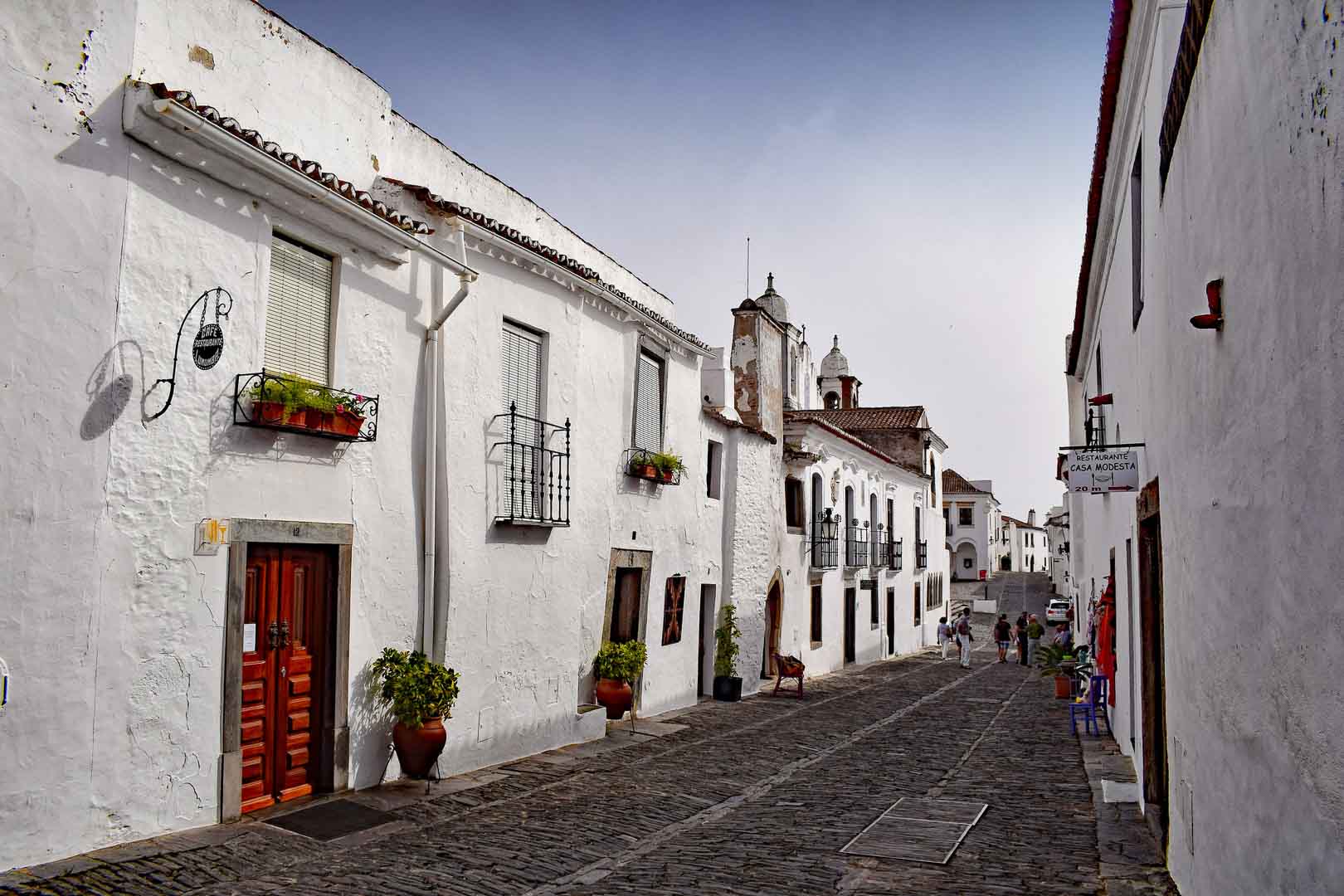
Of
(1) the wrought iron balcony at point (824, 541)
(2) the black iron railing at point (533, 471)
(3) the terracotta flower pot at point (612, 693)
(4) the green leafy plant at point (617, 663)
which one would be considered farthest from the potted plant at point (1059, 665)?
(2) the black iron railing at point (533, 471)

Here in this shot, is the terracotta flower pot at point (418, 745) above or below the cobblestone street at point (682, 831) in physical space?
above

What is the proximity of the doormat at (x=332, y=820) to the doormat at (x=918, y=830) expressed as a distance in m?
3.63

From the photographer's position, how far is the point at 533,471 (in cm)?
1104

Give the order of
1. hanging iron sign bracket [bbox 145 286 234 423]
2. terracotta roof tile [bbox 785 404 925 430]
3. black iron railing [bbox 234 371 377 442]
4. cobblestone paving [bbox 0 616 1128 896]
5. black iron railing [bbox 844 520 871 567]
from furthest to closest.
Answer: terracotta roof tile [bbox 785 404 925 430]
black iron railing [bbox 844 520 871 567]
black iron railing [bbox 234 371 377 442]
hanging iron sign bracket [bbox 145 286 234 423]
cobblestone paving [bbox 0 616 1128 896]

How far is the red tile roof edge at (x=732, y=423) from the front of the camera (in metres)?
17.0

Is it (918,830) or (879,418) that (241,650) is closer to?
(918,830)

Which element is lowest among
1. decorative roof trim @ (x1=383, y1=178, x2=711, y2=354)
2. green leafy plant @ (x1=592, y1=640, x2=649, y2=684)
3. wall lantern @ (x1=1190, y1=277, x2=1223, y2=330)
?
green leafy plant @ (x1=592, y1=640, x2=649, y2=684)

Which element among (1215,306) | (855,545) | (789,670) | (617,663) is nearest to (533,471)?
(617,663)

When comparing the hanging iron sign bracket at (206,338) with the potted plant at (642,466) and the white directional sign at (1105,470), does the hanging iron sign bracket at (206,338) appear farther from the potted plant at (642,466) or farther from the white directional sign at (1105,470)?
the potted plant at (642,466)

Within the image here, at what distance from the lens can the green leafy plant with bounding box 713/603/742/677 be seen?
1741 cm

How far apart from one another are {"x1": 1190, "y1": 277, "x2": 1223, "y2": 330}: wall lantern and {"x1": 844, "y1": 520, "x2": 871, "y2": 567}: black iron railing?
21.2 m

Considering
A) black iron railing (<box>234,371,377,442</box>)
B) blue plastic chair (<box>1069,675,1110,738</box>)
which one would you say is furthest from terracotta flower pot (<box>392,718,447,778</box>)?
blue plastic chair (<box>1069,675,1110,738</box>)

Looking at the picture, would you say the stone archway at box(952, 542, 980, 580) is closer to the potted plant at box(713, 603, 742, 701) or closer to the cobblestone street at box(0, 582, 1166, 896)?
the potted plant at box(713, 603, 742, 701)

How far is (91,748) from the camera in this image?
6.26 m
